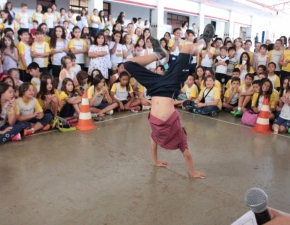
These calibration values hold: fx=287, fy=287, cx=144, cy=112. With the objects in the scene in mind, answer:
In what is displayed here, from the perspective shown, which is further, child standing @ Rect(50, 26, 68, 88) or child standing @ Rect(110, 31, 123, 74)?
child standing @ Rect(110, 31, 123, 74)

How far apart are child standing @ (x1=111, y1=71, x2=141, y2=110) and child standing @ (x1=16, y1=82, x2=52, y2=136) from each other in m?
1.56

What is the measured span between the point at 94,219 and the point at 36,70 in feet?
12.2

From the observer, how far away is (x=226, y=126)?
490cm

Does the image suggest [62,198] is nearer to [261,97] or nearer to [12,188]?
[12,188]

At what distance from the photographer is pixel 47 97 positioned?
15.1ft

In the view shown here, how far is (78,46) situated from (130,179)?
3.98 meters

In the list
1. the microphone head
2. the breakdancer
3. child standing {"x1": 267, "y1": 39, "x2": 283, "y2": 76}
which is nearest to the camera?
the microphone head

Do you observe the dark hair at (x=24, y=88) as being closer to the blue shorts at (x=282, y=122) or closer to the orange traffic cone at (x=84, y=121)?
the orange traffic cone at (x=84, y=121)

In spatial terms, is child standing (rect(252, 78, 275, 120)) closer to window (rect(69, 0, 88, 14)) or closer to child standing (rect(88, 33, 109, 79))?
child standing (rect(88, 33, 109, 79))

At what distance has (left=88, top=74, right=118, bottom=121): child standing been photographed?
511 cm

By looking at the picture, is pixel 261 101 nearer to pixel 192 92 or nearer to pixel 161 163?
pixel 192 92

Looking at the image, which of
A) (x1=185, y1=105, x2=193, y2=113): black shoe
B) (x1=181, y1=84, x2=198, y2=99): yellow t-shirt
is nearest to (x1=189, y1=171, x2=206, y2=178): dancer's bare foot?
(x1=185, y1=105, x2=193, y2=113): black shoe

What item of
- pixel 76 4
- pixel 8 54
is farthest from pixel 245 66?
pixel 76 4

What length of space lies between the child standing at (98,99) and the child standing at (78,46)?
114 centimetres
